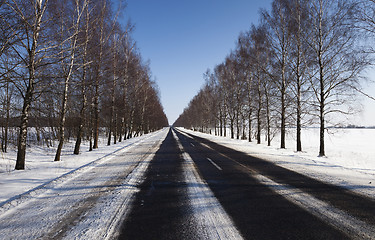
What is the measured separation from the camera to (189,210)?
3334mm

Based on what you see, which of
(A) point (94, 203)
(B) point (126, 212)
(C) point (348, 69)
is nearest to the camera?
(B) point (126, 212)

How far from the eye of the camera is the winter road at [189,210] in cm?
264

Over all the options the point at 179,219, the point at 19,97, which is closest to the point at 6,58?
the point at 19,97

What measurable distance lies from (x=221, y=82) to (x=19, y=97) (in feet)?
86.1

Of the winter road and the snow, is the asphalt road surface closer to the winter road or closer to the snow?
the winter road

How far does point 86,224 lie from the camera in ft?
9.49

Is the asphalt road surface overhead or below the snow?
overhead

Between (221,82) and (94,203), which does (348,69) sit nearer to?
(94,203)

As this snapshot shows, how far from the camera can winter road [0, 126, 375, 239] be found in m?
2.64

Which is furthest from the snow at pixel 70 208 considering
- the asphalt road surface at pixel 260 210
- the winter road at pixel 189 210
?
the asphalt road surface at pixel 260 210

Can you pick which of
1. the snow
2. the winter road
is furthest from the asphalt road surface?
the snow

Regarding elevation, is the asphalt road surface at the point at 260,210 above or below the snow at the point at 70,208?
above

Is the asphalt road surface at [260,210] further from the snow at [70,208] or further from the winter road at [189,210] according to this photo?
the snow at [70,208]

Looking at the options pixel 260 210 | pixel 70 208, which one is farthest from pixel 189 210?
pixel 70 208
